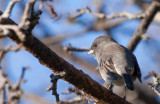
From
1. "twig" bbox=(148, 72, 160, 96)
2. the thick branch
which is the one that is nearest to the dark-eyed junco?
"twig" bbox=(148, 72, 160, 96)

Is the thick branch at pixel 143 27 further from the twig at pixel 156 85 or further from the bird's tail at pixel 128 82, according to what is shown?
the twig at pixel 156 85

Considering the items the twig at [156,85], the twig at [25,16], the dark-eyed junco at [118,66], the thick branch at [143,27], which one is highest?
the thick branch at [143,27]

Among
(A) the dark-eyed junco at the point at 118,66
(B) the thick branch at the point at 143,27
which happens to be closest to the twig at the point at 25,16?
(A) the dark-eyed junco at the point at 118,66

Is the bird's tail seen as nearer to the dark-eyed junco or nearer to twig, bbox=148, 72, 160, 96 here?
the dark-eyed junco

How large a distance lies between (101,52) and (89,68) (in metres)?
2.02

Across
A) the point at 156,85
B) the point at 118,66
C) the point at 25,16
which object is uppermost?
the point at 118,66

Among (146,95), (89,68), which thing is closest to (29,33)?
(146,95)

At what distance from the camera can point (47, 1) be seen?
3033 millimetres

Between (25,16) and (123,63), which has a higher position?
(123,63)

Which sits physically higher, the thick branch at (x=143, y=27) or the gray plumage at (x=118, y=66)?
the thick branch at (x=143, y=27)

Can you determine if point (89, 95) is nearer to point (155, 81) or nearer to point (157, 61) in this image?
point (155, 81)

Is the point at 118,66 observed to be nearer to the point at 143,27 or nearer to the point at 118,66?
the point at 118,66

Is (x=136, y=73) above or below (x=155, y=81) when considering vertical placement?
above

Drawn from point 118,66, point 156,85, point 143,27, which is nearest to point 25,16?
point 156,85
